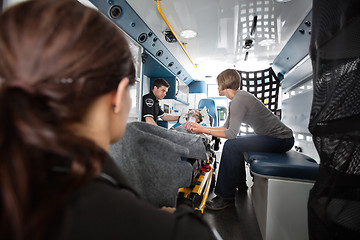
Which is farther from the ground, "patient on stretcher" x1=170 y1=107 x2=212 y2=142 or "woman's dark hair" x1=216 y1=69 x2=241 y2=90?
"woman's dark hair" x1=216 y1=69 x2=241 y2=90

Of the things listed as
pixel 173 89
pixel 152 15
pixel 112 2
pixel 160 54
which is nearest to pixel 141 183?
pixel 112 2

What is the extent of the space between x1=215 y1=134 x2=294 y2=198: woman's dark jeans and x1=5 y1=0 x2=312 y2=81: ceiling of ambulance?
1.64 m

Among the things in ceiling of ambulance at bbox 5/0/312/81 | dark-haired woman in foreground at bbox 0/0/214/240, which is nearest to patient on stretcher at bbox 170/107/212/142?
ceiling of ambulance at bbox 5/0/312/81

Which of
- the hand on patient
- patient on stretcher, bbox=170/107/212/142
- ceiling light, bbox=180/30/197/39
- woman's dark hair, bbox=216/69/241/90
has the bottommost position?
the hand on patient

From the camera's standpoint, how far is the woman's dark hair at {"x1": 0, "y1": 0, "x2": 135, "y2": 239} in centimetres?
28

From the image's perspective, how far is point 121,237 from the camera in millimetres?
313

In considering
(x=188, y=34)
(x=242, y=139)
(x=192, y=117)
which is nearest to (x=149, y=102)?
(x=192, y=117)

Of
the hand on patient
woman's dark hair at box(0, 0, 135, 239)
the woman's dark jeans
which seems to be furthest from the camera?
the woman's dark jeans

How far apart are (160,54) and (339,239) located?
9.74 ft

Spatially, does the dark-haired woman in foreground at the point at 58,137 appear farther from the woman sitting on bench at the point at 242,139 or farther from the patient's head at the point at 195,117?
the patient's head at the point at 195,117

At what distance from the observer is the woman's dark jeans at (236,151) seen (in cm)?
184

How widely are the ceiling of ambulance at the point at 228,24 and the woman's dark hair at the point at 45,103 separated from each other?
1.53m

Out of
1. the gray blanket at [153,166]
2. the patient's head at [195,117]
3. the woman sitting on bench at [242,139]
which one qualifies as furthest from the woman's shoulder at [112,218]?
the patient's head at [195,117]

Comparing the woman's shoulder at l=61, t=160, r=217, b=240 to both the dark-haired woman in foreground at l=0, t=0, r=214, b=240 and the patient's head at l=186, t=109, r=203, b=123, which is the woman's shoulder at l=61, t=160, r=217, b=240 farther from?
the patient's head at l=186, t=109, r=203, b=123
